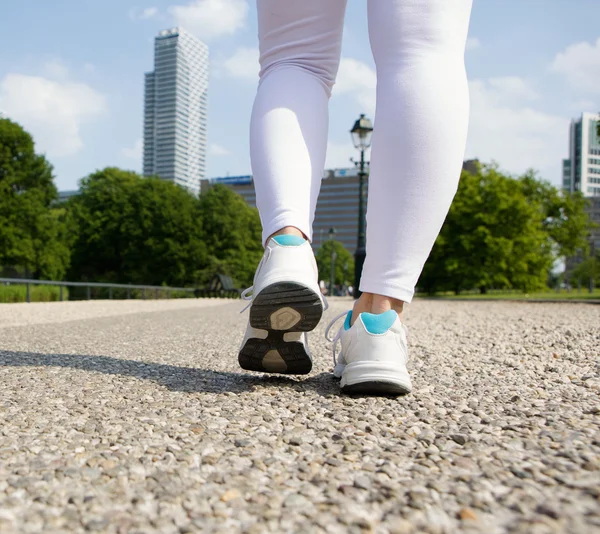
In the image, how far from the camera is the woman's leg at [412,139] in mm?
1547

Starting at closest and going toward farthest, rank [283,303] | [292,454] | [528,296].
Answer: [292,454], [283,303], [528,296]

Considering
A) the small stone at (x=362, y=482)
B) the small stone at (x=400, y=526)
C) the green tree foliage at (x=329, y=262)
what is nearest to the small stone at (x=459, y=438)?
the small stone at (x=362, y=482)

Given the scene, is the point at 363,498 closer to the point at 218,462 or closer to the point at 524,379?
the point at 218,462

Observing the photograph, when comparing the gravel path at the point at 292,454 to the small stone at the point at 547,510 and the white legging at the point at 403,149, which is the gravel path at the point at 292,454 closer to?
the small stone at the point at 547,510

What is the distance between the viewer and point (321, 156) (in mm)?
1777

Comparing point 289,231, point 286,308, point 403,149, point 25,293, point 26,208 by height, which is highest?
point 26,208

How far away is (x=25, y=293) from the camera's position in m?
13.1

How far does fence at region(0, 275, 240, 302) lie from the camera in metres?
13.2

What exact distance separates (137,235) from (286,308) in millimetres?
38067

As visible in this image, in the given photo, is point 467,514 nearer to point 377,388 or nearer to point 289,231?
point 377,388

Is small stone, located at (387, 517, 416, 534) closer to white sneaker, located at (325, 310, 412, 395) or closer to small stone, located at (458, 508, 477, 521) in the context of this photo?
small stone, located at (458, 508, 477, 521)

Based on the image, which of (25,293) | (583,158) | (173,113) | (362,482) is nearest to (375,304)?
(362,482)

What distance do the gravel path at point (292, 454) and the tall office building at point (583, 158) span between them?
433ft

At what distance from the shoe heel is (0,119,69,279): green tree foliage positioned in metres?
27.4
